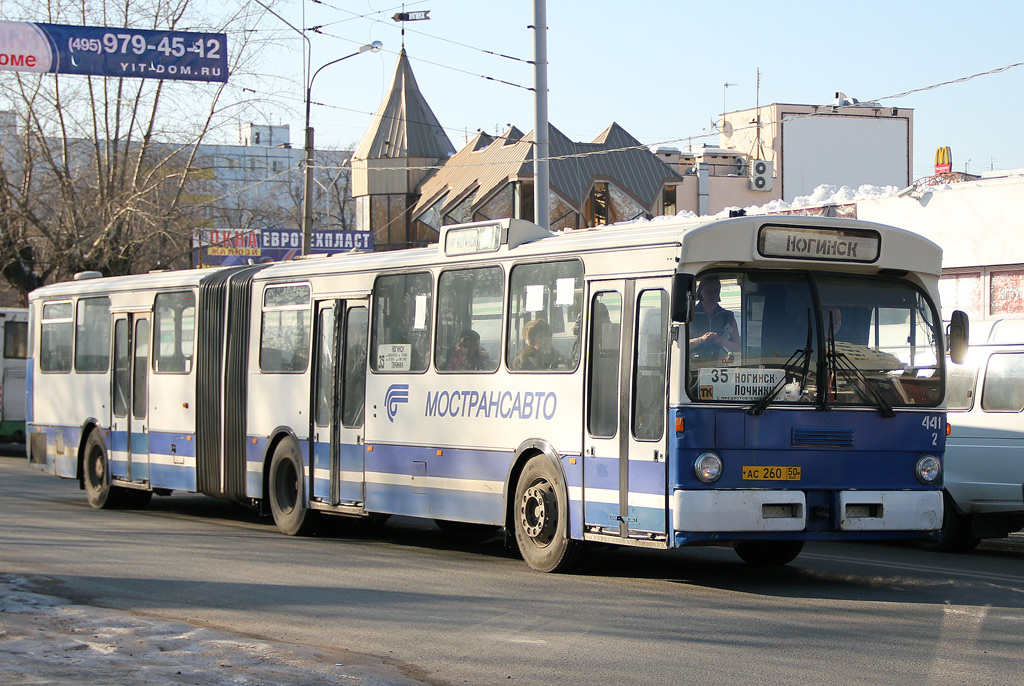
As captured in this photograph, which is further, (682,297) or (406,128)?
(406,128)

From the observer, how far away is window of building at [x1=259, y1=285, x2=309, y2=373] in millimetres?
15242

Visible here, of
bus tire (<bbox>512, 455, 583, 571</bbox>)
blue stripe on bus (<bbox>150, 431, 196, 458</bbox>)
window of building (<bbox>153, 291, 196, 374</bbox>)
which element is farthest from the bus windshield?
window of building (<bbox>153, 291, 196, 374</bbox>)

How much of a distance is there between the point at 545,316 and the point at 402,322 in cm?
241

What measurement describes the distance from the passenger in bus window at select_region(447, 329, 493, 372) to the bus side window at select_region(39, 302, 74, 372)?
898 cm

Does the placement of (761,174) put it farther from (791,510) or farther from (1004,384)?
(791,510)

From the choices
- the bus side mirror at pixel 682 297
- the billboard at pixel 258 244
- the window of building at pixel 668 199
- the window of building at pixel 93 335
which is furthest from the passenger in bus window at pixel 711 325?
the window of building at pixel 668 199

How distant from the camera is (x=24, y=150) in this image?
33094 millimetres

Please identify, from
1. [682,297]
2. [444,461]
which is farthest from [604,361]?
[444,461]

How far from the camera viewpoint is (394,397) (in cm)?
1362

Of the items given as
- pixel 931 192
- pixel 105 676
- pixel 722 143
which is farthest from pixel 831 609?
pixel 722 143

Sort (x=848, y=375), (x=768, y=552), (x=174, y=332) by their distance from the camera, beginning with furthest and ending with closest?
(x=174, y=332), (x=768, y=552), (x=848, y=375)

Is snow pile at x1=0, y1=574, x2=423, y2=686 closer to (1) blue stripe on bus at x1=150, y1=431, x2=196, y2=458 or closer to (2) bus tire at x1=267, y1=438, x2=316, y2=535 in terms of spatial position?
(2) bus tire at x1=267, y1=438, x2=316, y2=535

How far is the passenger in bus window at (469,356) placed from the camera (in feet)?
40.9

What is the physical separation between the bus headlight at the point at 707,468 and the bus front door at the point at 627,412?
0.26 metres
